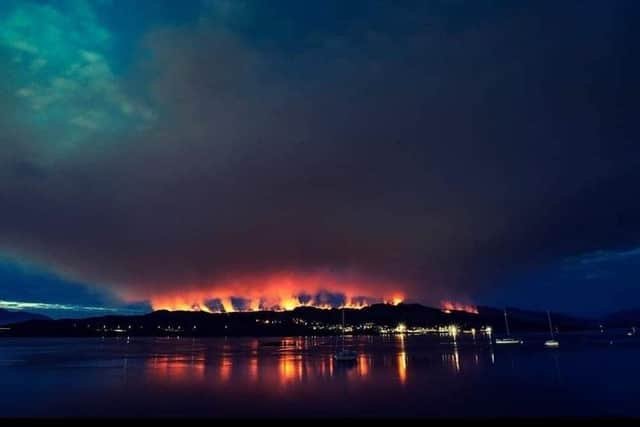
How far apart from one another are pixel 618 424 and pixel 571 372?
174 feet

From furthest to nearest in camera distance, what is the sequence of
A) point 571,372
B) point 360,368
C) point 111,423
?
point 360,368
point 571,372
point 111,423

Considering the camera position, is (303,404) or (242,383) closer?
(303,404)

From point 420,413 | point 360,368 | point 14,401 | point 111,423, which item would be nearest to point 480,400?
point 420,413

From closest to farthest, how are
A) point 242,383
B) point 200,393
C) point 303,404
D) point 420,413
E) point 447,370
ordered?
point 420,413
point 303,404
point 200,393
point 242,383
point 447,370

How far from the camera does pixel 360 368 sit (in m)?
91.0

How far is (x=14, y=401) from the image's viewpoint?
177 feet

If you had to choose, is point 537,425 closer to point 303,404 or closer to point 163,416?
point 303,404

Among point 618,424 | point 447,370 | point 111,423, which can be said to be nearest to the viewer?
point 618,424

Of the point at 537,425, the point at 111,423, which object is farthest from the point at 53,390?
the point at 537,425

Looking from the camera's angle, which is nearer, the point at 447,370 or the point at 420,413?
the point at 420,413

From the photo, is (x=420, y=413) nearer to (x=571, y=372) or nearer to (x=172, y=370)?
(x=571, y=372)

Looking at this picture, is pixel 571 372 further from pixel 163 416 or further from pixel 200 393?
pixel 163 416

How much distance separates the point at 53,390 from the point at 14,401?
9.41m

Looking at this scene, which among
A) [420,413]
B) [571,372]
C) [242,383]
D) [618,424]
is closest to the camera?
[618,424]
